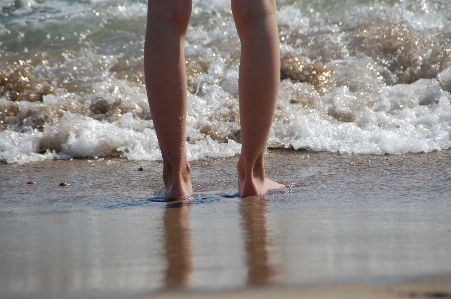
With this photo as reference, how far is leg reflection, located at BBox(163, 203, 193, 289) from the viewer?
1.03 m

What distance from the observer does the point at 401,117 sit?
359cm

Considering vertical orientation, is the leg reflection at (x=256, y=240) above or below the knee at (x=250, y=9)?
below

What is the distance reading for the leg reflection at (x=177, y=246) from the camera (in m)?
1.03

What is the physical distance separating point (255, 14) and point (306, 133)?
1380mm

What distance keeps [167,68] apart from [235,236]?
79 cm

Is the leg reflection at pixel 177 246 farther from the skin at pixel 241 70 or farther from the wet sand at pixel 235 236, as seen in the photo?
the skin at pixel 241 70

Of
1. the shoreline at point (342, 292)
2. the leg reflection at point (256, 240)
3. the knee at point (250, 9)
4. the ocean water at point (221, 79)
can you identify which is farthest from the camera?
the ocean water at point (221, 79)

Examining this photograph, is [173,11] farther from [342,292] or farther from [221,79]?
[221,79]

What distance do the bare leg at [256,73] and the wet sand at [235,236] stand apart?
19 cm

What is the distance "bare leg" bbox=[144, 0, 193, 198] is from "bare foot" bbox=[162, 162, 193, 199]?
16mm

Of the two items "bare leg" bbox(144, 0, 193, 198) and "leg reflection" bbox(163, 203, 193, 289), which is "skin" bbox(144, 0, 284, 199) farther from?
"leg reflection" bbox(163, 203, 193, 289)

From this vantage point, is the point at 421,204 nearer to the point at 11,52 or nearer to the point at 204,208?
the point at 204,208

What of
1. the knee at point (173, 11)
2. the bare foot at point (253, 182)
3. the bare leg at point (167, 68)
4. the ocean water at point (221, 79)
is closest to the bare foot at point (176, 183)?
the bare leg at point (167, 68)

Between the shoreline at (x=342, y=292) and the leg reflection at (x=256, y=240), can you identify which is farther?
the leg reflection at (x=256, y=240)
